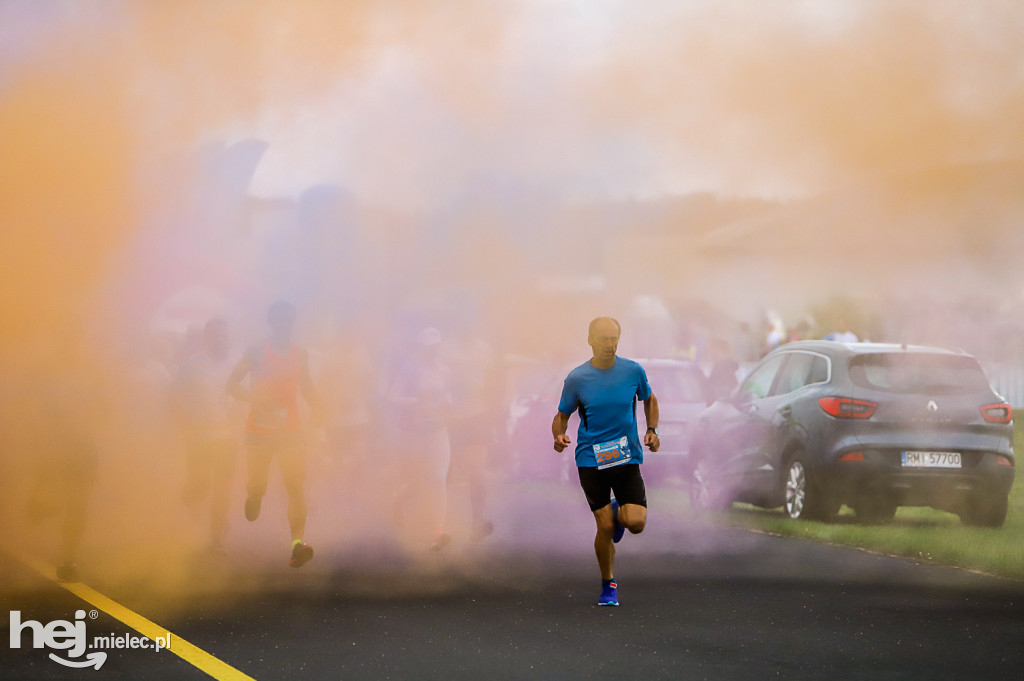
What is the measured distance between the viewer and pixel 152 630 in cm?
728

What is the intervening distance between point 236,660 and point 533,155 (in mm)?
5410

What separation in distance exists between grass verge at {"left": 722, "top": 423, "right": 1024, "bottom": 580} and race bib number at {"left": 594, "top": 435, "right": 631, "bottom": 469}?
3060mm

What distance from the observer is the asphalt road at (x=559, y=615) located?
6.56 m

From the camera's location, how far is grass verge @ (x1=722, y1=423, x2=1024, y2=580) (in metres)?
10.3

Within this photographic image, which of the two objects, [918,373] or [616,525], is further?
[918,373]

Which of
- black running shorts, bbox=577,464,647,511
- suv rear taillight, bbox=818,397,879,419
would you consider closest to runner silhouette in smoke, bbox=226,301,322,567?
black running shorts, bbox=577,464,647,511

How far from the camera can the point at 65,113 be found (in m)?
9.77

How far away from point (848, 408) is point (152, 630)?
6.35m

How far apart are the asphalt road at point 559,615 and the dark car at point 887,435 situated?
1.02 meters
